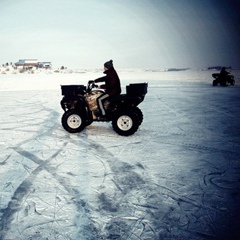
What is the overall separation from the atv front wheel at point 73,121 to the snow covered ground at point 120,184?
0.20m

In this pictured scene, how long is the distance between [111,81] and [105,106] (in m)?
0.67

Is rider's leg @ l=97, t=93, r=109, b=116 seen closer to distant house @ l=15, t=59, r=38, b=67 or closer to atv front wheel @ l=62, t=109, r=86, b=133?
atv front wheel @ l=62, t=109, r=86, b=133

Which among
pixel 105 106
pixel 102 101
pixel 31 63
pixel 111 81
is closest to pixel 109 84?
pixel 111 81

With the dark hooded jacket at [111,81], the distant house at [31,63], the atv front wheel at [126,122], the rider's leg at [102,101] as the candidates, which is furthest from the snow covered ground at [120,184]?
the distant house at [31,63]

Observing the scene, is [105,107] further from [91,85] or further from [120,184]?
[120,184]

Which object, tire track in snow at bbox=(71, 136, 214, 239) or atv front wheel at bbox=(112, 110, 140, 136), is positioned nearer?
tire track in snow at bbox=(71, 136, 214, 239)

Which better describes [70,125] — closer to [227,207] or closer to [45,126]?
[45,126]

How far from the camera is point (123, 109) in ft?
19.6

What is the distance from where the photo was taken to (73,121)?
246 inches

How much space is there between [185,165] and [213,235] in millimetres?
1796

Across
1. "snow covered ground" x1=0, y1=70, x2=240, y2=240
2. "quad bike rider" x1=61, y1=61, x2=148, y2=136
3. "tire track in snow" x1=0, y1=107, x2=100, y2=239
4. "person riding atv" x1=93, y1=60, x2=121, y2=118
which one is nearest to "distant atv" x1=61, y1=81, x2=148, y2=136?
"quad bike rider" x1=61, y1=61, x2=148, y2=136

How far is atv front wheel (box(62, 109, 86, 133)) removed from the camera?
619 centimetres

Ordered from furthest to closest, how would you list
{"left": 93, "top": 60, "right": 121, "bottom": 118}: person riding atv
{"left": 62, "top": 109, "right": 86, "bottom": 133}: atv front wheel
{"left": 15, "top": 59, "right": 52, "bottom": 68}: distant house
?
{"left": 15, "top": 59, "right": 52, "bottom": 68}: distant house < {"left": 62, "top": 109, "right": 86, "bottom": 133}: atv front wheel < {"left": 93, "top": 60, "right": 121, "bottom": 118}: person riding atv

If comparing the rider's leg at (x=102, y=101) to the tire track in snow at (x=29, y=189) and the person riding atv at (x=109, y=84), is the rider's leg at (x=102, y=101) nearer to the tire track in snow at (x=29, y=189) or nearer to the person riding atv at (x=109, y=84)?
the person riding atv at (x=109, y=84)
